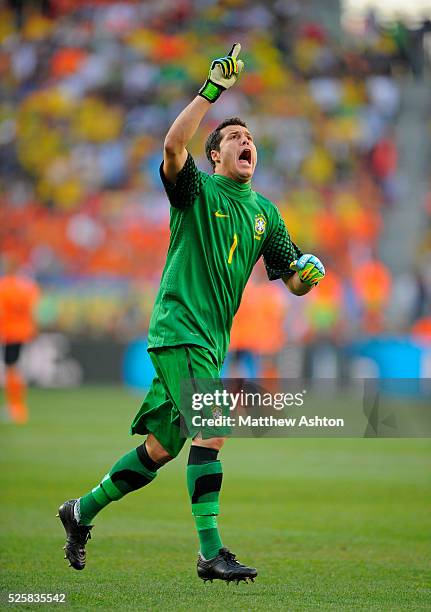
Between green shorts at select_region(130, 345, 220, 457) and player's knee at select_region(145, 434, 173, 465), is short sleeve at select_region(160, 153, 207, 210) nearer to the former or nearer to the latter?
green shorts at select_region(130, 345, 220, 457)

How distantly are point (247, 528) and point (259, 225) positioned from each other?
2614 millimetres

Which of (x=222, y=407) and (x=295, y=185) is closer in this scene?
(x=222, y=407)

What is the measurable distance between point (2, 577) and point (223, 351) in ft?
5.14

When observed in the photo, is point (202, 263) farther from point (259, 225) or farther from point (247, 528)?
point (247, 528)

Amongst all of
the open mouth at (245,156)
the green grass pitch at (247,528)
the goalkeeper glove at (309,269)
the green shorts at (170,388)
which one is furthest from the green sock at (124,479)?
the open mouth at (245,156)

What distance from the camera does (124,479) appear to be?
17.9 feet

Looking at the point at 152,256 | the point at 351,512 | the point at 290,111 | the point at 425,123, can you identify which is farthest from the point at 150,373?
the point at 351,512

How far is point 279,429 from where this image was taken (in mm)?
5426

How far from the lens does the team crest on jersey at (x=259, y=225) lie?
18.2 feet

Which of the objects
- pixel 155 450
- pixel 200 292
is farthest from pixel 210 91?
pixel 155 450

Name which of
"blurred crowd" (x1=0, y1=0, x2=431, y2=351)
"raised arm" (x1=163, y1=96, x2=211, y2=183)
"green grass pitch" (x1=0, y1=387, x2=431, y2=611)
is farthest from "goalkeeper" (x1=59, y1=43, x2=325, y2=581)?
"blurred crowd" (x1=0, y1=0, x2=431, y2=351)

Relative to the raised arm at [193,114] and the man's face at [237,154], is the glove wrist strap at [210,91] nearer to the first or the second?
the raised arm at [193,114]

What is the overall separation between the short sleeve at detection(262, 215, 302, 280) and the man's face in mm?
394

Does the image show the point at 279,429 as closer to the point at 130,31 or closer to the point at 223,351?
the point at 223,351
